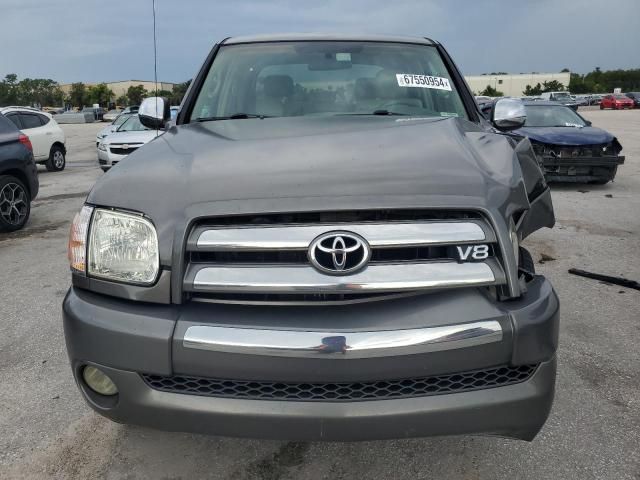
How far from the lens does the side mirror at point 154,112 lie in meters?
3.31

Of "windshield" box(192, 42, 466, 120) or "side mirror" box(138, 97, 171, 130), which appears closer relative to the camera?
"windshield" box(192, 42, 466, 120)

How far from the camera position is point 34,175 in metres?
7.20

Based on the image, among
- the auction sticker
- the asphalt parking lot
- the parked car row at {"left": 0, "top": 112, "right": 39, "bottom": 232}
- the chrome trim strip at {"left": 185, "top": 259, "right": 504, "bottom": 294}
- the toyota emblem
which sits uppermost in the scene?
the auction sticker

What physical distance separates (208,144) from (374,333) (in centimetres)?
112

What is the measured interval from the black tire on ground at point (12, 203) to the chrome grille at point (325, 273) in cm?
601

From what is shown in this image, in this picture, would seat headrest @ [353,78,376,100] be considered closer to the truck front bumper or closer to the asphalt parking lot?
the truck front bumper

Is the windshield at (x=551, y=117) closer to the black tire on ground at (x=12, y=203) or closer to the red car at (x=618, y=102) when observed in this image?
the black tire on ground at (x=12, y=203)

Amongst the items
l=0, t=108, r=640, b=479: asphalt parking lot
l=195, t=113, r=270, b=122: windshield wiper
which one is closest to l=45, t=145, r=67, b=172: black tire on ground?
l=0, t=108, r=640, b=479: asphalt parking lot

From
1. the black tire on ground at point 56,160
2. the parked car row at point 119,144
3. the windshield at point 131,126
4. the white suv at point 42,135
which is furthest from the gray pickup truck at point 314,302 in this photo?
the black tire on ground at point 56,160

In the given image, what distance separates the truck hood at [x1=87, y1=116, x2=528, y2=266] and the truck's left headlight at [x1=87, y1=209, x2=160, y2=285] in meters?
0.05

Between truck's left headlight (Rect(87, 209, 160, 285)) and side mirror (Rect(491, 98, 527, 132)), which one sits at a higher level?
side mirror (Rect(491, 98, 527, 132))

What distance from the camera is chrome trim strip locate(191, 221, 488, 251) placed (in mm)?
1711

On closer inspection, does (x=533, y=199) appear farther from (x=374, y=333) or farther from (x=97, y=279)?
(x=97, y=279)

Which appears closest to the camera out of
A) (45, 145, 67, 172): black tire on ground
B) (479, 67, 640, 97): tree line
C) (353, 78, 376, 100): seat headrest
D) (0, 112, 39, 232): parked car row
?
(353, 78, 376, 100): seat headrest
